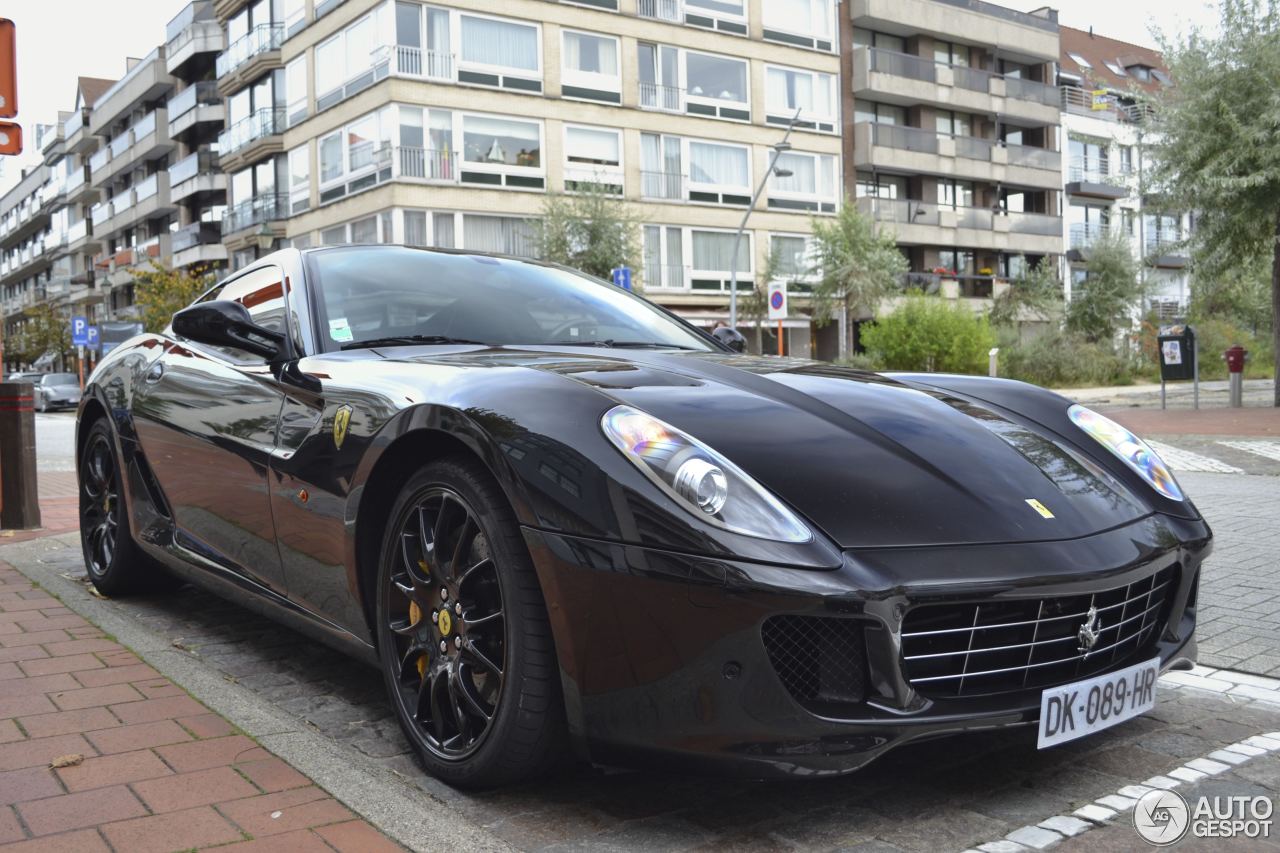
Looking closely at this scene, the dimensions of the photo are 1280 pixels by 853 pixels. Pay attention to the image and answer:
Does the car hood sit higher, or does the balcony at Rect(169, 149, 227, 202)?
the balcony at Rect(169, 149, 227, 202)

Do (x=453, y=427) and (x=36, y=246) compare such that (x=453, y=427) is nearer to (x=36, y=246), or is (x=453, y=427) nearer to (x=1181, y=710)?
(x=1181, y=710)

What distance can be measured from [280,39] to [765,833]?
41.2 metres

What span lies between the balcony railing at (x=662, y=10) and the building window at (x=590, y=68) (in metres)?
1.44

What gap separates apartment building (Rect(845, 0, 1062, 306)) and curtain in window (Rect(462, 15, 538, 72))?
14.1 meters

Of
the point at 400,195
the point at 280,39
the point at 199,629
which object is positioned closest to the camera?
the point at 199,629

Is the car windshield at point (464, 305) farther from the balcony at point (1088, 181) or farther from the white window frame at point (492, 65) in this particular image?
the balcony at point (1088, 181)

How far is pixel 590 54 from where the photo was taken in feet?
118

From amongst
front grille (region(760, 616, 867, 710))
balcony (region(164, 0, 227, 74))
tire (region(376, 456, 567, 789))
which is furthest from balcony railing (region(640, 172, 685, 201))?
front grille (region(760, 616, 867, 710))

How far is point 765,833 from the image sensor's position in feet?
7.93

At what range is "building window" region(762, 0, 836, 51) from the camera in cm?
4069

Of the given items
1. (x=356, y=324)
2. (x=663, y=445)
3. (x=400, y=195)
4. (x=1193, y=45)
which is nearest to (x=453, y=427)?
(x=663, y=445)

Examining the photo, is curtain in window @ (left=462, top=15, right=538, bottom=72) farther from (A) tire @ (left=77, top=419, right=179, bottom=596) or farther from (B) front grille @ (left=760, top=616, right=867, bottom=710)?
(B) front grille @ (left=760, top=616, right=867, bottom=710)

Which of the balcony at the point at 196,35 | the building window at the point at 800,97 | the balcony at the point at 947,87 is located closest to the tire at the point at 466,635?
the building window at the point at 800,97

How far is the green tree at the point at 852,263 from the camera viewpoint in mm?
37750
